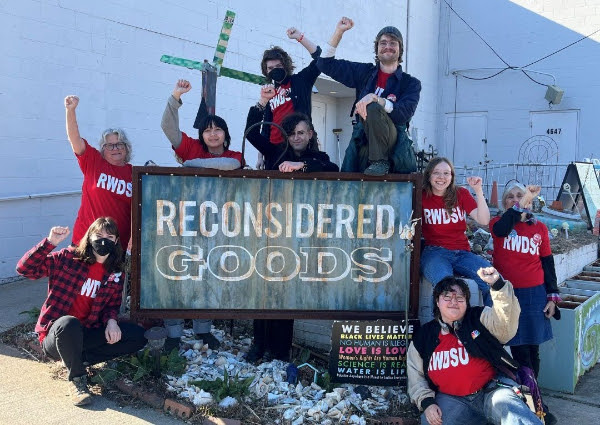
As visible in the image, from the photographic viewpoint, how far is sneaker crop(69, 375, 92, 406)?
3418mm

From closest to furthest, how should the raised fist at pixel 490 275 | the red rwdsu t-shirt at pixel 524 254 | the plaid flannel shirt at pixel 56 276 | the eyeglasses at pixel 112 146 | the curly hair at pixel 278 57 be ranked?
the raised fist at pixel 490 275
the plaid flannel shirt at pixel 56 276
the red rwdsu t-shirt at pixel 524 254
the eyeglasses at pixel 112 146
the curly hair at pixel 278 57

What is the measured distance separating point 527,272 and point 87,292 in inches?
117

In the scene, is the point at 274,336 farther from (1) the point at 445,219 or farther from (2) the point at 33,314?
(2) the point at 33,314

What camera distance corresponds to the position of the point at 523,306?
4.02 metres

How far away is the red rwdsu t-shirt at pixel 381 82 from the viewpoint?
396cm

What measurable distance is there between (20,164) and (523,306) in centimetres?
525

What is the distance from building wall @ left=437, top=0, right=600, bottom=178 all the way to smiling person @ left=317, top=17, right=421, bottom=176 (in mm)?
11615

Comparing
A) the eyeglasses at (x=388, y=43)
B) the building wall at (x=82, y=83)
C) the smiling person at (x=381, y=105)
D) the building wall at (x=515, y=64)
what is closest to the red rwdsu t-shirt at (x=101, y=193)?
the smiling person at (x=381, y=105)

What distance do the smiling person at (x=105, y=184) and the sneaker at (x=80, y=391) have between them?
984mm

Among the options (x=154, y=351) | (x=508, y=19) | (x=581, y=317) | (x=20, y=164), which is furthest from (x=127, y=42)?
(x=508, y=19)

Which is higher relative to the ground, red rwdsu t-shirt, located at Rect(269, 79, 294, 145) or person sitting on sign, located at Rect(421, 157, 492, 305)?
red rwdsu t-shirt, located at Rect(269, 79, 294, 145)

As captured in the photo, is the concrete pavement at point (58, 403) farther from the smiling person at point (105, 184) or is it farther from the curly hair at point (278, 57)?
the curly hair at point (278, 57)

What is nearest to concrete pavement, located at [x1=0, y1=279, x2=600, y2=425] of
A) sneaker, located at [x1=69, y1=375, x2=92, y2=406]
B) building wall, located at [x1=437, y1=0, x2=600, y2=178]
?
sneaker, located at [x1=69, y1=375, x2=92, y2=406]

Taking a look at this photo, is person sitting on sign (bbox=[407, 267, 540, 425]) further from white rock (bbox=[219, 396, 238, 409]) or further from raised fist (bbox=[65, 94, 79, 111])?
raised fist (bbox=[65, 94, 79, 111])
